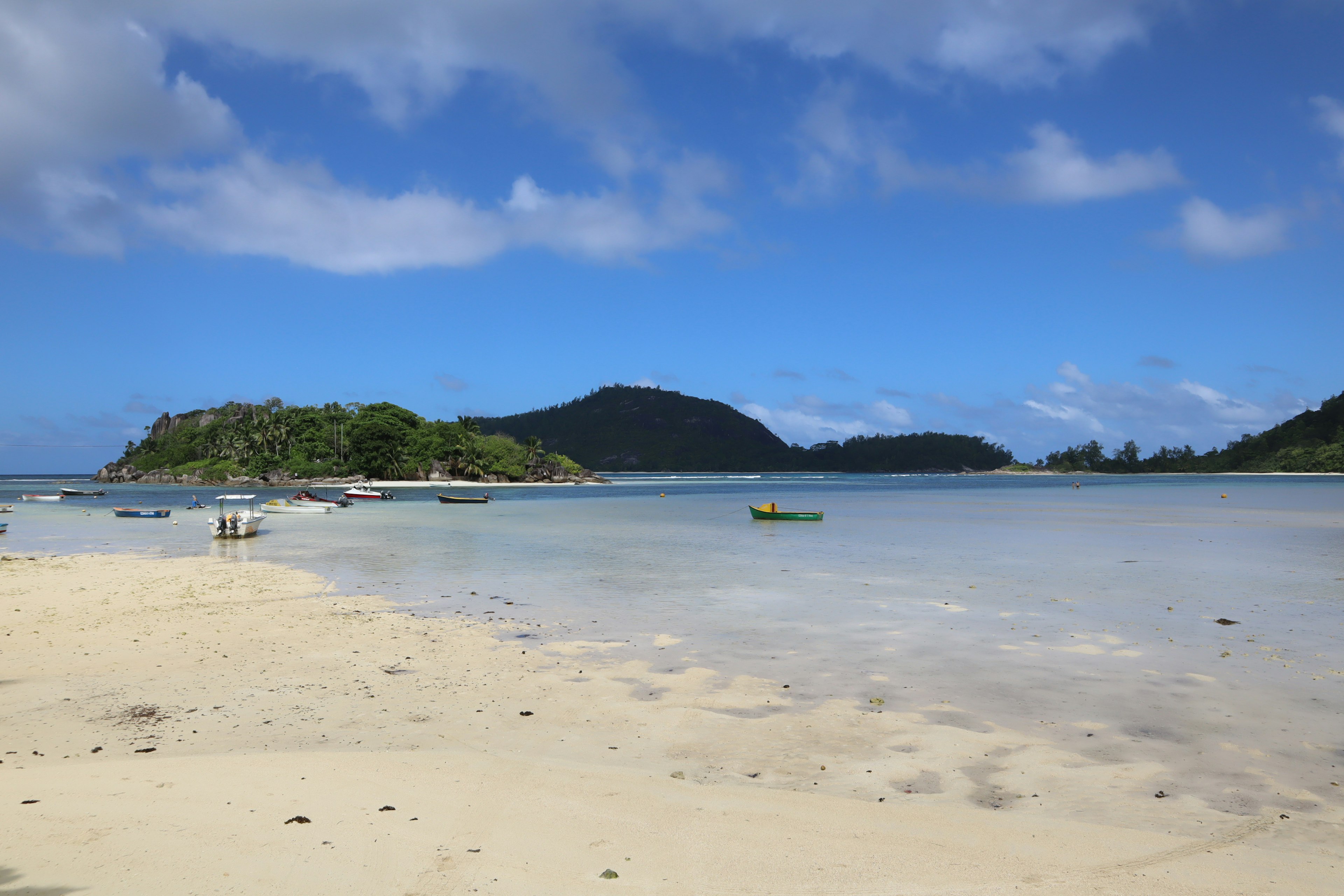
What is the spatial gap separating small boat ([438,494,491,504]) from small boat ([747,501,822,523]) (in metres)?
33.2

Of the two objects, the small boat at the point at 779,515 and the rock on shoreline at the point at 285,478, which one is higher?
the rock on shoreline at the point at 285,478

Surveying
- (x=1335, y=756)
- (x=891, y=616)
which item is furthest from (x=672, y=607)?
(x=1335, y=756)

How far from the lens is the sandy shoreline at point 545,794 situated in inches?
211

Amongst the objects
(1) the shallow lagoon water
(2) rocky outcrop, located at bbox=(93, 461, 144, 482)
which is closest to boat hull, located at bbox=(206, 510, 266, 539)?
(1) the shallow lagoon water

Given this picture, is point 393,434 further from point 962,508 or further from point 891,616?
point 891,616

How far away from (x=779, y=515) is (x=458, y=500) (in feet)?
121

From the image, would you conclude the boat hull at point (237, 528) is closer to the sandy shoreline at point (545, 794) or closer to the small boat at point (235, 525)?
the small boat at point (235, 525)

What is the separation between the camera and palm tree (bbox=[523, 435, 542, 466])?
146 meters

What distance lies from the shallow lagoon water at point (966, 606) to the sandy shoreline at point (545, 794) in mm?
993

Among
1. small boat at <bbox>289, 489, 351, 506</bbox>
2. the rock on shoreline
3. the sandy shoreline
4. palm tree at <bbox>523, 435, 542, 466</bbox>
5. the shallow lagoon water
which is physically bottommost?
the shallow lagoon water

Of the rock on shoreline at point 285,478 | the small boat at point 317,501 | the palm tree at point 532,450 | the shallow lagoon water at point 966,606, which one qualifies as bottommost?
the shallow lagoon water at point 966,606

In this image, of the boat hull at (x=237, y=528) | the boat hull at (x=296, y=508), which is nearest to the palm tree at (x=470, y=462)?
the boat hull at (x=296, y=508)

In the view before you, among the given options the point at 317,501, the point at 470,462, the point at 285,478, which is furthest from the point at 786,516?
the point at 285,478

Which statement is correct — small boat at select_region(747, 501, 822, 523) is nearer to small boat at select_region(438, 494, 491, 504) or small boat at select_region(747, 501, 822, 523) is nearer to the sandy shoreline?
small boat at select_region(438, 494, 491, 504)
